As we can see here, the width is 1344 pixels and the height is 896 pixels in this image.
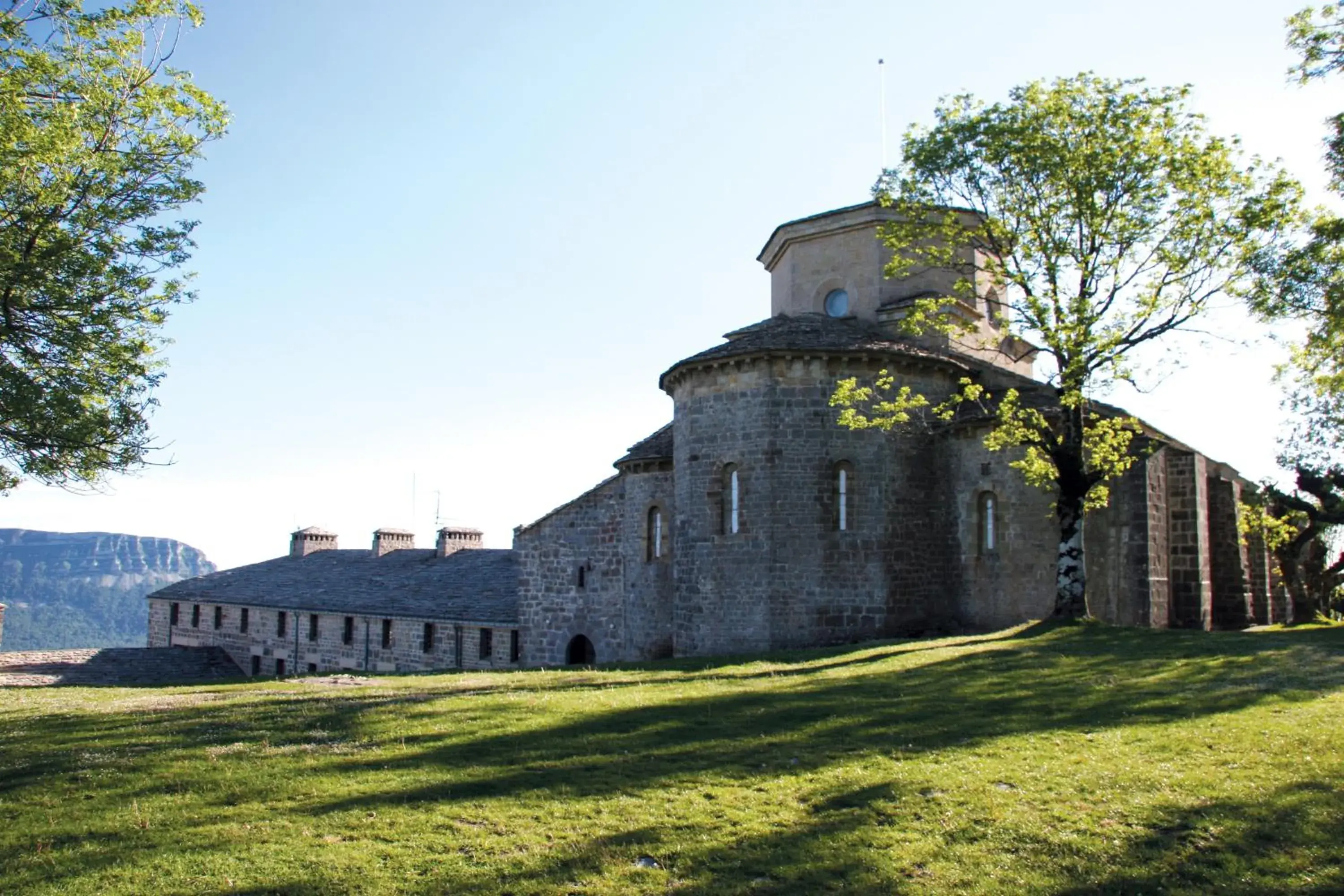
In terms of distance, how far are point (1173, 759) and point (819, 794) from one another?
10.9ft

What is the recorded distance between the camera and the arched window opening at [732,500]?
20.2 m

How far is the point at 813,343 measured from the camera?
786 inches

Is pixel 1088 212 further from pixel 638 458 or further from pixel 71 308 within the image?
pixel 71 308

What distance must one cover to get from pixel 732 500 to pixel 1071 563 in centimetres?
714

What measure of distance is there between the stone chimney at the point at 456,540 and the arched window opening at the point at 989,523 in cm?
2664

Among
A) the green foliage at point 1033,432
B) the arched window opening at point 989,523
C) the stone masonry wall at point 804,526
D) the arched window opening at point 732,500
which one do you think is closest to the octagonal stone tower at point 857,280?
the stone masonry wall at point 804,526

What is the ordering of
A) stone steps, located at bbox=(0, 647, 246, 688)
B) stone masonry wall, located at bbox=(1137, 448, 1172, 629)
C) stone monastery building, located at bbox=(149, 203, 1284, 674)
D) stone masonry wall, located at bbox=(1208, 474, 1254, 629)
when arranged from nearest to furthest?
stone masonry wall, located at bbox=(1137, 448, 1172, 629)
stone monastery building, located at bbox=(149, 203, 1284, 674)
stone masonry wall, located at bbox=(1208, 474, 1254, 629)
stone steps, located at bbox=(0, 647, 246, 688)

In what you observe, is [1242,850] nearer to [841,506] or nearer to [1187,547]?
[841,506]

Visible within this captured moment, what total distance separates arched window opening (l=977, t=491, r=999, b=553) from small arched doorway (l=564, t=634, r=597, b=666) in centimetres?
1199

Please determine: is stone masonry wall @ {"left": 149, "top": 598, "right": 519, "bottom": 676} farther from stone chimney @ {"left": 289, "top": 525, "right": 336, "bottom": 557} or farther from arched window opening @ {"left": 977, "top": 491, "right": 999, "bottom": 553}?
arched window opening @ {"left": 977, "top": 491, "right": 999, "bottom": 553}

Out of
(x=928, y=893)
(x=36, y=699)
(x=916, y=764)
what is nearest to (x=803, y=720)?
(x=916, y=764)

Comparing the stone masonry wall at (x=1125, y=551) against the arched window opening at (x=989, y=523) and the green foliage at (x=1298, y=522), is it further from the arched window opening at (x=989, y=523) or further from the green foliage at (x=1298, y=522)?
the green foliage at (x=1298, y=522)

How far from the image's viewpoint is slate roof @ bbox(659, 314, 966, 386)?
19.8 metres

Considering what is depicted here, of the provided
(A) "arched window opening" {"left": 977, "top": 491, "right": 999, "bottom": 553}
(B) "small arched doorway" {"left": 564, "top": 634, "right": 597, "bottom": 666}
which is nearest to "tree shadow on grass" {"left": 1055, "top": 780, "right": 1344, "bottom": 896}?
(A) "arched window opening" {"left": 977, "top": 491, "right": 999, "bottom": 553}
